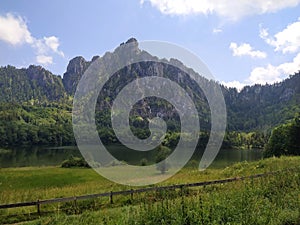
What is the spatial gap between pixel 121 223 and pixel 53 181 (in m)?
42.7

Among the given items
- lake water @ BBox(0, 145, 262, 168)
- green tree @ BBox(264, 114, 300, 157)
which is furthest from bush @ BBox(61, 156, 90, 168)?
green tree @ BBox(264, 114, 300, 157)

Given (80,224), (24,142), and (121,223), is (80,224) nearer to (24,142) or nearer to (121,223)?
(121,223)

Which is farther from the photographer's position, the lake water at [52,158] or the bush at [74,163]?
the lake water at [52,158]

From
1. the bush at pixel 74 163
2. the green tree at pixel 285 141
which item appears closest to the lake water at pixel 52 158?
the bush at pixel 74 163

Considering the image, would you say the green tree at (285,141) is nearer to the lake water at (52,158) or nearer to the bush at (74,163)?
the lake water at (52,158)

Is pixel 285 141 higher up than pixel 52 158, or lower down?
higher up

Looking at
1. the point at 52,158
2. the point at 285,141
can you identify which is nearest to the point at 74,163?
the point at 52,158

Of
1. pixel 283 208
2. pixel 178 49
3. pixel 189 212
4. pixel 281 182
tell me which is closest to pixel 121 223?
pixel 189 212

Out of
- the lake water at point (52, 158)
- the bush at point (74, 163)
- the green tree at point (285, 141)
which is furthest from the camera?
the lake water at point (52, 158)

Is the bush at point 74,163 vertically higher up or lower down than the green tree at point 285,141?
lower down

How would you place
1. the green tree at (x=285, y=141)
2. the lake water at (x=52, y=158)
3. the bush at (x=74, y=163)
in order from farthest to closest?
the lake water at (x=52, y=158) → the bush at (x=74, y=163) → the green tree at (x=285, y=141)

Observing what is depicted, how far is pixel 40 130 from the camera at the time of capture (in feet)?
636

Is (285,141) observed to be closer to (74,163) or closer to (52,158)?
(74,163)

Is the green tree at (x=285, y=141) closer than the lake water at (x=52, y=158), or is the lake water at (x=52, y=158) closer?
the green tree at (x=285, y=141)
